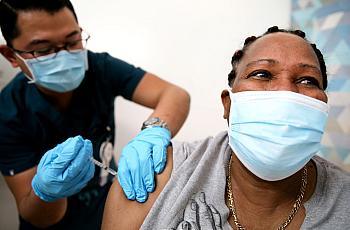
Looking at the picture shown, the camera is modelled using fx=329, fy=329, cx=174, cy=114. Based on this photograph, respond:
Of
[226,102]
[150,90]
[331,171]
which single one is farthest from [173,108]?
[331,171]

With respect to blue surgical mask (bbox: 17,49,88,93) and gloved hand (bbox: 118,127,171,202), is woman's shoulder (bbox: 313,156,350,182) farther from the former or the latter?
blue surgical mask (bbox: 17,49,88,93)

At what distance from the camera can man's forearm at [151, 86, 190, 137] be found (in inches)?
52.3

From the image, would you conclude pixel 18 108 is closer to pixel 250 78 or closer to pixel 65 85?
pixel 65 85

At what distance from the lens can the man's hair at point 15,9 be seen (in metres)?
1.22

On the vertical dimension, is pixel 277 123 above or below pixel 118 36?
above

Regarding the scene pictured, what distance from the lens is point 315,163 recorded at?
0.99 m

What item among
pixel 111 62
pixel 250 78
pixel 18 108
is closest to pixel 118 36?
pixel 111 62

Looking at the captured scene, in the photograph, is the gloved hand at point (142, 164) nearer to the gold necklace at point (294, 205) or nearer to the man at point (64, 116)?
the man at point (64, 116)

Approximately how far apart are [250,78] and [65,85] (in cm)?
78

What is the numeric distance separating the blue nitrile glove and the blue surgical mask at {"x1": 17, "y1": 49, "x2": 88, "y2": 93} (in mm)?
392

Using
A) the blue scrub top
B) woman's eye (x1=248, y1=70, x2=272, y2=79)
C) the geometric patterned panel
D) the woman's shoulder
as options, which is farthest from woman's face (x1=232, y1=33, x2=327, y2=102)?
the blue scrub top

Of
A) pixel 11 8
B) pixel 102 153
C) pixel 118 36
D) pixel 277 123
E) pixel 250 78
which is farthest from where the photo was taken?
pixel 118 36

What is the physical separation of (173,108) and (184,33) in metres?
0.60

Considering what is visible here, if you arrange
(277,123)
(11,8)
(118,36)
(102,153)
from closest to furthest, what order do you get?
(277,123) < (11,8) < (102,153) < (118,36)
